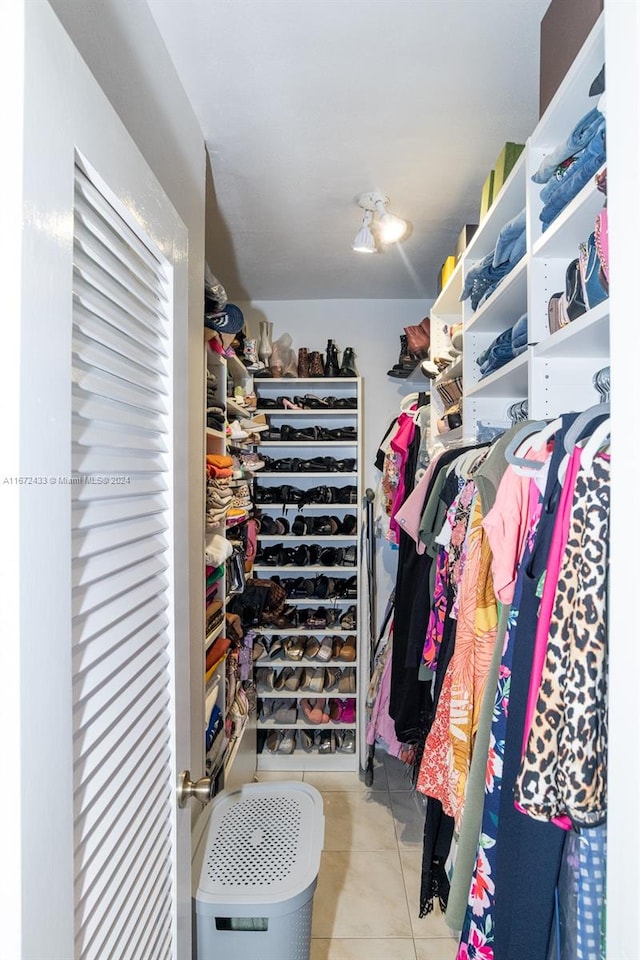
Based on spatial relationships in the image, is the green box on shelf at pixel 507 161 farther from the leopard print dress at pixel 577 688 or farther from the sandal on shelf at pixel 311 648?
the sandal on shelf at pixel 311 648

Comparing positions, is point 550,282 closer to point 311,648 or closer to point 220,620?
point 220,620

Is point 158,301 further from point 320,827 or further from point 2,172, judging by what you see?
point 320,827

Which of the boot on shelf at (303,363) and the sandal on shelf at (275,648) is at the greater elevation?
the boot on shelf at (303,363)

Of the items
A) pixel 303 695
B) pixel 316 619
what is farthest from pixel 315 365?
pixel 303 695

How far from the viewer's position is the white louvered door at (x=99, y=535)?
0.47 m

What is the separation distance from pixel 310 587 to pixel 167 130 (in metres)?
2.29

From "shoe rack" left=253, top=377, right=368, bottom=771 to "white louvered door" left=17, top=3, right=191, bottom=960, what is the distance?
194 centimetres

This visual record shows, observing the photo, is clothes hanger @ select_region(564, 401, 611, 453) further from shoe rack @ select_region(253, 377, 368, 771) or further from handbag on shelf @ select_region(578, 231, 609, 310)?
shoe rack @ select_region(253, 377, 368, 771)

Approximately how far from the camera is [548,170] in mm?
1095

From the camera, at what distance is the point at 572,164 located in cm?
102

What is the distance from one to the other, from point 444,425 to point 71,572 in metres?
1.72

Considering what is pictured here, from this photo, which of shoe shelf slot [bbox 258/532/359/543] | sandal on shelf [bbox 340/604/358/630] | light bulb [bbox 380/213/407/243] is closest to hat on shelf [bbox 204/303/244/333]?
light bulb [bbox 380/213/407/243]

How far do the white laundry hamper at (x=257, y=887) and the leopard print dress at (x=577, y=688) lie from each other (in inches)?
34.4

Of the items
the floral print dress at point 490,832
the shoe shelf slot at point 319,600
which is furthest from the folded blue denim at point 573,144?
the shoe shelf slot at point 319,600
